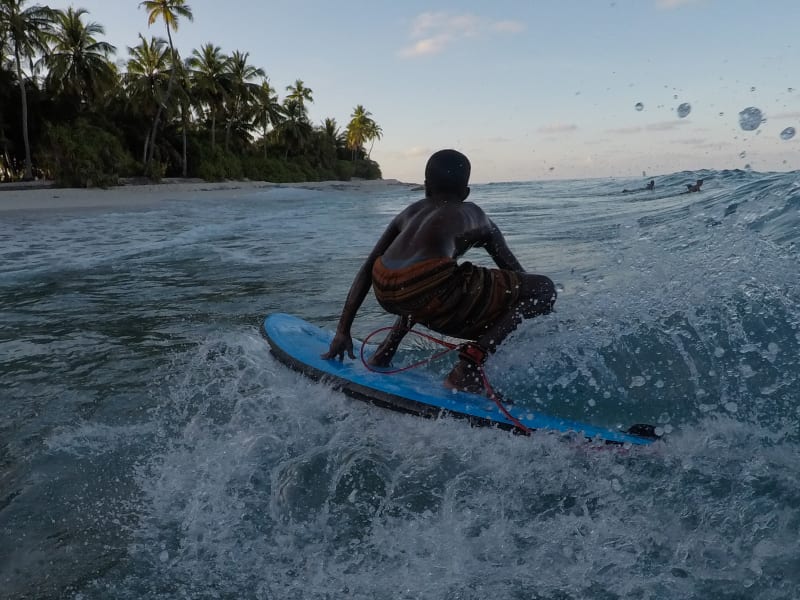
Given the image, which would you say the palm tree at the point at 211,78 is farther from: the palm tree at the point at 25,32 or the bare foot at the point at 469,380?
the bare foot at the point at 469,380

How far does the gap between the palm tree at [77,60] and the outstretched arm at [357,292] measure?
33.9 meters

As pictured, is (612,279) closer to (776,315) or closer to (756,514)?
(776,315)

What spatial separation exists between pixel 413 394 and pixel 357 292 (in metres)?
0.67

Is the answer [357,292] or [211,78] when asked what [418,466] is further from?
[211,78]

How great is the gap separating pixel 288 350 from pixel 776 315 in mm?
3180

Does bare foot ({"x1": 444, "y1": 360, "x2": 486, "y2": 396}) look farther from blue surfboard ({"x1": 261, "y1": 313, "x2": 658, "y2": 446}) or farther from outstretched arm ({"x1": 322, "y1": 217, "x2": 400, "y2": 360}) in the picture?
outstretched arm ({"x1": 322, "y1": 217, "x2": 400, "y2": 360})

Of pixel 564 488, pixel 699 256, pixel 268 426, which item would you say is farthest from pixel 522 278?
pixel 699 256

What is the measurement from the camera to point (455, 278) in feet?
9.31

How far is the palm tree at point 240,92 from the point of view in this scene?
42375 millimetres

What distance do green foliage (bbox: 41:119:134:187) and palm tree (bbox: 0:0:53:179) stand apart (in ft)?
3.59

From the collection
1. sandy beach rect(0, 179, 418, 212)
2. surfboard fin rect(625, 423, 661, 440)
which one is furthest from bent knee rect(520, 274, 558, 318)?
sandy beach rect(0, 179, 418, 212)

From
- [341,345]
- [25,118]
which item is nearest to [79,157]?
[25,118]

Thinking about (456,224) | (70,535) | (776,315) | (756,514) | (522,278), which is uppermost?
(456,224)

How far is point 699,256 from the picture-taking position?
5.04 meters
